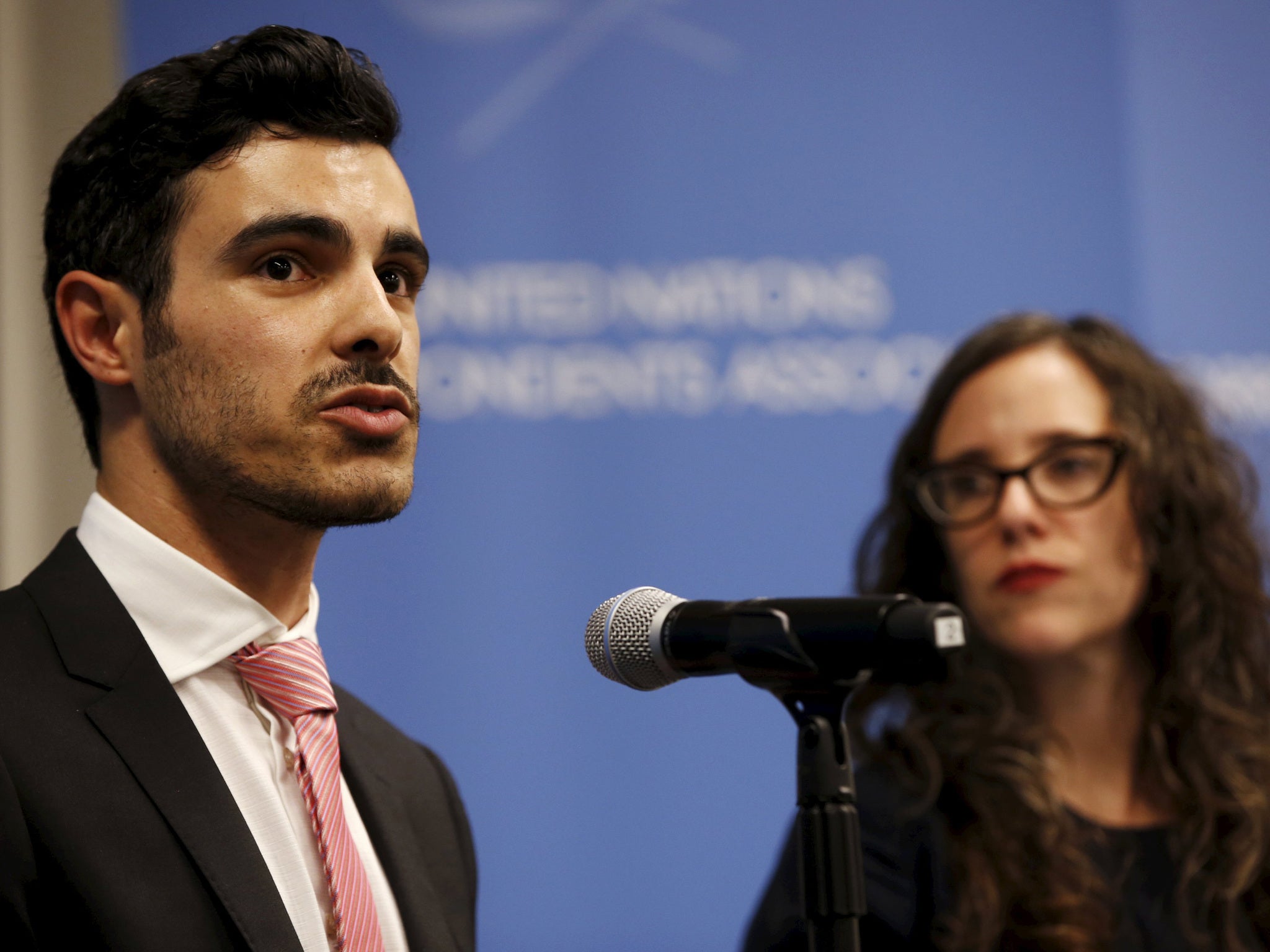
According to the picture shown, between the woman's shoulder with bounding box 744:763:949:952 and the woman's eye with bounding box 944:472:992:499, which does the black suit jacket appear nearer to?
the woman's shoulder with bounding box 744:763:949:952

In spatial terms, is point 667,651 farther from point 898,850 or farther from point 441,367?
point 441,367

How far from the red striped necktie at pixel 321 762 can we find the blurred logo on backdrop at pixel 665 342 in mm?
1532

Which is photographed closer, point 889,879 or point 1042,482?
point 889,879

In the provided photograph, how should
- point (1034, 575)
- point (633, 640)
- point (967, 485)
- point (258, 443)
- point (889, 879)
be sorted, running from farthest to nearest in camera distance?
point (967, 485) → point (1034, 575) → point (889, 879) → point (258, 443) → point (633, 640)

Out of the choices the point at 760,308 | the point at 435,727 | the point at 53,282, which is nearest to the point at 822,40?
the point at 760,308

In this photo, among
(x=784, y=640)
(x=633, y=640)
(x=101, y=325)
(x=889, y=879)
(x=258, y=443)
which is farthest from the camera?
(x=889, y=879)

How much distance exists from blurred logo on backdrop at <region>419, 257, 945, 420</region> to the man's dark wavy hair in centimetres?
137

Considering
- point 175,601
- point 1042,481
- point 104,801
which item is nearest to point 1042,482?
point 1042,481

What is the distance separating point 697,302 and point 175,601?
1923 millimetres

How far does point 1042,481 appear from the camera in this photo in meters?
2.44

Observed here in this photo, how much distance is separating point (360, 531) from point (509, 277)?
2.47ft

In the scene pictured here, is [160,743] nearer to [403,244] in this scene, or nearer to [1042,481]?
[403,244]

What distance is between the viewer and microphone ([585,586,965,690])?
43.1 inches

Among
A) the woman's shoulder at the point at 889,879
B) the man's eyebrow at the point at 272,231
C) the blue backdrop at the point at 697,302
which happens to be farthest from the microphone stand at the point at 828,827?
the blue backdrop at the point at 697,302
